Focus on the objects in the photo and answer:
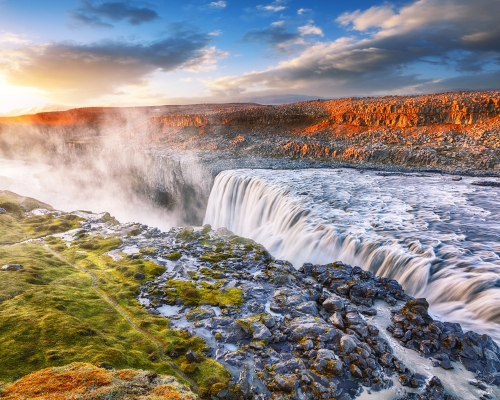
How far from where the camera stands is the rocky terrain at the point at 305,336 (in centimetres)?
930

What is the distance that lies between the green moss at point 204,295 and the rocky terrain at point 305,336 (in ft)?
0.19

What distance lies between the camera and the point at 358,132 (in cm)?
5819

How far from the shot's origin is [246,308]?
1398 cm

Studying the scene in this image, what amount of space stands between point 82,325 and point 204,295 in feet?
18.5

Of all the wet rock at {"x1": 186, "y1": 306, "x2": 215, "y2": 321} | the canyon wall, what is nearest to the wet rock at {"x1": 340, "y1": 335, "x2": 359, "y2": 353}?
the wet rock at {"x1": 186, "y1": 306, "x2": 215, "y2": 321}

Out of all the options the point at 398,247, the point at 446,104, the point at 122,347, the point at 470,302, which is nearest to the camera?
the point at 122,347

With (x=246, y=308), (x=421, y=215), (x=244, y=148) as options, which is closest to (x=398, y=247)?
(x=421, y=215)

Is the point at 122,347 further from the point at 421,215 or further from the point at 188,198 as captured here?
the point at 188,198

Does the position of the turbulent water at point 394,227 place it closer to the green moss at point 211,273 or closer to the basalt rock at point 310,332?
the basalt rock at point 310,332

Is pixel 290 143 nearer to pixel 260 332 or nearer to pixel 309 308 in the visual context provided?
pixel 309 308

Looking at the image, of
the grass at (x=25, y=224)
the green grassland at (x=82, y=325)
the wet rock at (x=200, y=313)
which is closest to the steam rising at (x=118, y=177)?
the grass at (x=25, y=224)

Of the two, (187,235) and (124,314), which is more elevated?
(124,314)

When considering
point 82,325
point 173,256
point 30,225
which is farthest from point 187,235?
point 30,225

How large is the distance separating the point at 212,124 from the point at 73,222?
51.5 metres
